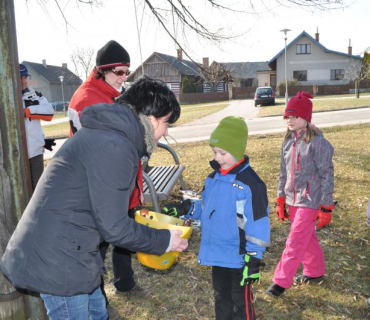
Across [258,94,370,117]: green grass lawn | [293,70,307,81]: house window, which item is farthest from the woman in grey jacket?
[293,70,307,81]: house window

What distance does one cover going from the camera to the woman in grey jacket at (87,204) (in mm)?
1741

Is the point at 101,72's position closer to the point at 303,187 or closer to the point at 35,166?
the point at 303,187

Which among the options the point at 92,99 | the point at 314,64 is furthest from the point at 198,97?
the point at 92,99

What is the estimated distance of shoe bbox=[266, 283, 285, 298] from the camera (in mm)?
3487

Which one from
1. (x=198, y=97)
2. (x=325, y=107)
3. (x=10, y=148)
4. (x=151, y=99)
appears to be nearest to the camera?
(x=151, y=99)

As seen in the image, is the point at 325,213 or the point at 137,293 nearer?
the point at 325,213

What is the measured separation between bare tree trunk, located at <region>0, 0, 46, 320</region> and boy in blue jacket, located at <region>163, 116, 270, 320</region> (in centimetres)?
140

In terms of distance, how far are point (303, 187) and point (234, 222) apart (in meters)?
1.13

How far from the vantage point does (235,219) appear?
2.62 meters

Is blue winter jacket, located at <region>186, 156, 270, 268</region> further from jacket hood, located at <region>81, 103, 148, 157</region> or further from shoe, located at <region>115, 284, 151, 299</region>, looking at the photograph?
shoe, located at <region>115, 284, 151, 299</region>

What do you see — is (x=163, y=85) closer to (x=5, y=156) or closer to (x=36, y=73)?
(x=5, y=156)

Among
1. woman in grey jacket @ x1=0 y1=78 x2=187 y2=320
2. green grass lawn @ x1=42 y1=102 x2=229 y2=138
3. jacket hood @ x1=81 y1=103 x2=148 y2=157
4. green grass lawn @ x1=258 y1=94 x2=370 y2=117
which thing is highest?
jacket hood @ x1=81 y1=103 x2=148 y2=157

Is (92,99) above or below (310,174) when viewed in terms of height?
above

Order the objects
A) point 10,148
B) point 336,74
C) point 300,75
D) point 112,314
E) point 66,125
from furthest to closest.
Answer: point 300,75 < point 336,74 < point 66,125 < point 112,314 < point 10,148
